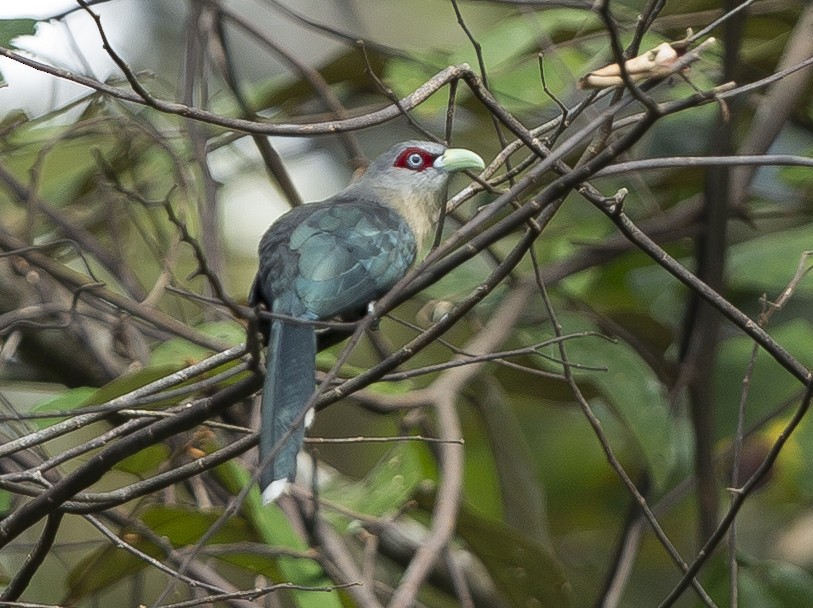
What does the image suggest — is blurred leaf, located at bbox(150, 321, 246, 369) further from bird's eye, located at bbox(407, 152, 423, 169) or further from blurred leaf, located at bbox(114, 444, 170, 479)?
bird's eye, located at bbox(407, 152, 423, 169)

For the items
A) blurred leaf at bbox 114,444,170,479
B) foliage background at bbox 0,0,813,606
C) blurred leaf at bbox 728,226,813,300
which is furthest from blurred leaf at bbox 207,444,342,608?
blurred leaf at bbox 728,226,813,300

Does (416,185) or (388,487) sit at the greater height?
(416,185)

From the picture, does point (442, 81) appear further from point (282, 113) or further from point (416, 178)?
point (282, 113)

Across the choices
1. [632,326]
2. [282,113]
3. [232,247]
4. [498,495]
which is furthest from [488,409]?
[232,247]

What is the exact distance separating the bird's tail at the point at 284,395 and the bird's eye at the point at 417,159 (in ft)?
3.50

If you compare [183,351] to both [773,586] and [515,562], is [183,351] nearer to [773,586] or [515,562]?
[515,562]

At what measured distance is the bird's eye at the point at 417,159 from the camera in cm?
354

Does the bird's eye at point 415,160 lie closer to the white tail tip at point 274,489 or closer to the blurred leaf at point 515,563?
the blurred leaf at point 515,563

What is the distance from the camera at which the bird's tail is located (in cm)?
224

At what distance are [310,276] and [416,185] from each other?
2.69 ft

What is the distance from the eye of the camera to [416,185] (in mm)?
3506

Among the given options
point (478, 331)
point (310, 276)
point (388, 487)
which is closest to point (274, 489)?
point (310, 276)

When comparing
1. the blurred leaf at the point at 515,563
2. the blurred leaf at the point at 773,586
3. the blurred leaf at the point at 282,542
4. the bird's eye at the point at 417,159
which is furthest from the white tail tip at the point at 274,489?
the blurred leaf at the point at 773,586

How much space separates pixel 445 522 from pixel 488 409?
131 cm
